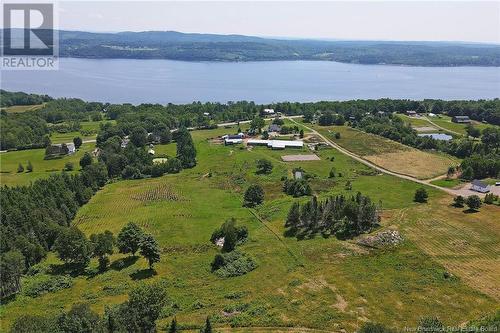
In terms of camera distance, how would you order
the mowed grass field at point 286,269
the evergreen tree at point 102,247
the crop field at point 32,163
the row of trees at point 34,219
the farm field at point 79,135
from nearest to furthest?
1. the mowed grass field at point 286,269
2. the row of trees at point 34,219
3. the evergreen tree at point 102,247
4. the crop field at point 32,163
5. the farm field at point 79,135

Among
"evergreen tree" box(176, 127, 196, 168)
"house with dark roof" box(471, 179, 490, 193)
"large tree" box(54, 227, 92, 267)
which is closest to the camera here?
"large tree" box(54, 227, 92, 267)

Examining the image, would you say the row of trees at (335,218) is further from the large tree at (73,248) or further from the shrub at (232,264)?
the large tree at (73,248)

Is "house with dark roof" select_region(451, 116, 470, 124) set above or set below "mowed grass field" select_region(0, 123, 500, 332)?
above

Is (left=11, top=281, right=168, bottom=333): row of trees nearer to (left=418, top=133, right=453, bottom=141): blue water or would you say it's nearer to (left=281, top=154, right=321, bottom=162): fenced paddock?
(left=281, top=154, right=321, bottom=162): fenced paddock

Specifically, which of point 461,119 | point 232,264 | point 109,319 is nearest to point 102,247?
point 232,264

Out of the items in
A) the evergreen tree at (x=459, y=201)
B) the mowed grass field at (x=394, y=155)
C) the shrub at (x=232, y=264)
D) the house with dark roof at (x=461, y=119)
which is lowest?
the shrub at (x=232, y=264)

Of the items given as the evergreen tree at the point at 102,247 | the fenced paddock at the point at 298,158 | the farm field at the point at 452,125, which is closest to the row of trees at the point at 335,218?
the evergreen tree at the point at 102,247

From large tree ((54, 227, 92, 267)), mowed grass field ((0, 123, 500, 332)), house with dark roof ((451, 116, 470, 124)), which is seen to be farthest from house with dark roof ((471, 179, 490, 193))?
house with dark roof ((451, 116, 470, 124))
